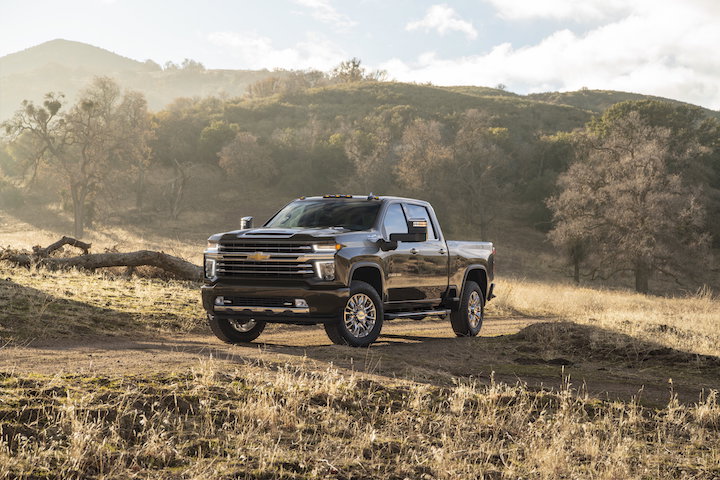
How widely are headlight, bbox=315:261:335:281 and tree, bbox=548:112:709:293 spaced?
33.2m

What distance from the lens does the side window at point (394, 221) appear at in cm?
1233

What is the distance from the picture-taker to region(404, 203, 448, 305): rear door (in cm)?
1298

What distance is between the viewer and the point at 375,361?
1022cm

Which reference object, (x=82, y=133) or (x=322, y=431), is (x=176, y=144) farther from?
(x=322, y=431)

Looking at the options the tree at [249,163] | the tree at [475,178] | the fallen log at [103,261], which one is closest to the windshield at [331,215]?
the fallen log at [103,261]

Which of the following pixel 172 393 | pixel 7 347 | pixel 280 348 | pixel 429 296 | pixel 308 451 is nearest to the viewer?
pixel 308 451

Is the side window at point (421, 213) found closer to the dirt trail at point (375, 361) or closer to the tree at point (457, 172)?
the dirt trail at point (375, 361)

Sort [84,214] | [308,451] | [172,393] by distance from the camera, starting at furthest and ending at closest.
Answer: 1. [84,214]
2. [172,393]
3. [308,451]

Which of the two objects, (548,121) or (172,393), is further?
(548,121)

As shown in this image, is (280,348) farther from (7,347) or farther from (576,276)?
(576,276)

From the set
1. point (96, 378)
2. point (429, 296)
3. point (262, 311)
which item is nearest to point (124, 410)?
point (96, 378)

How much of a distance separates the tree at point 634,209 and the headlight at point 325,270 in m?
33.2

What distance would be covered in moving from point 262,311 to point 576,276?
1655 inches

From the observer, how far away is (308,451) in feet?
20.8
